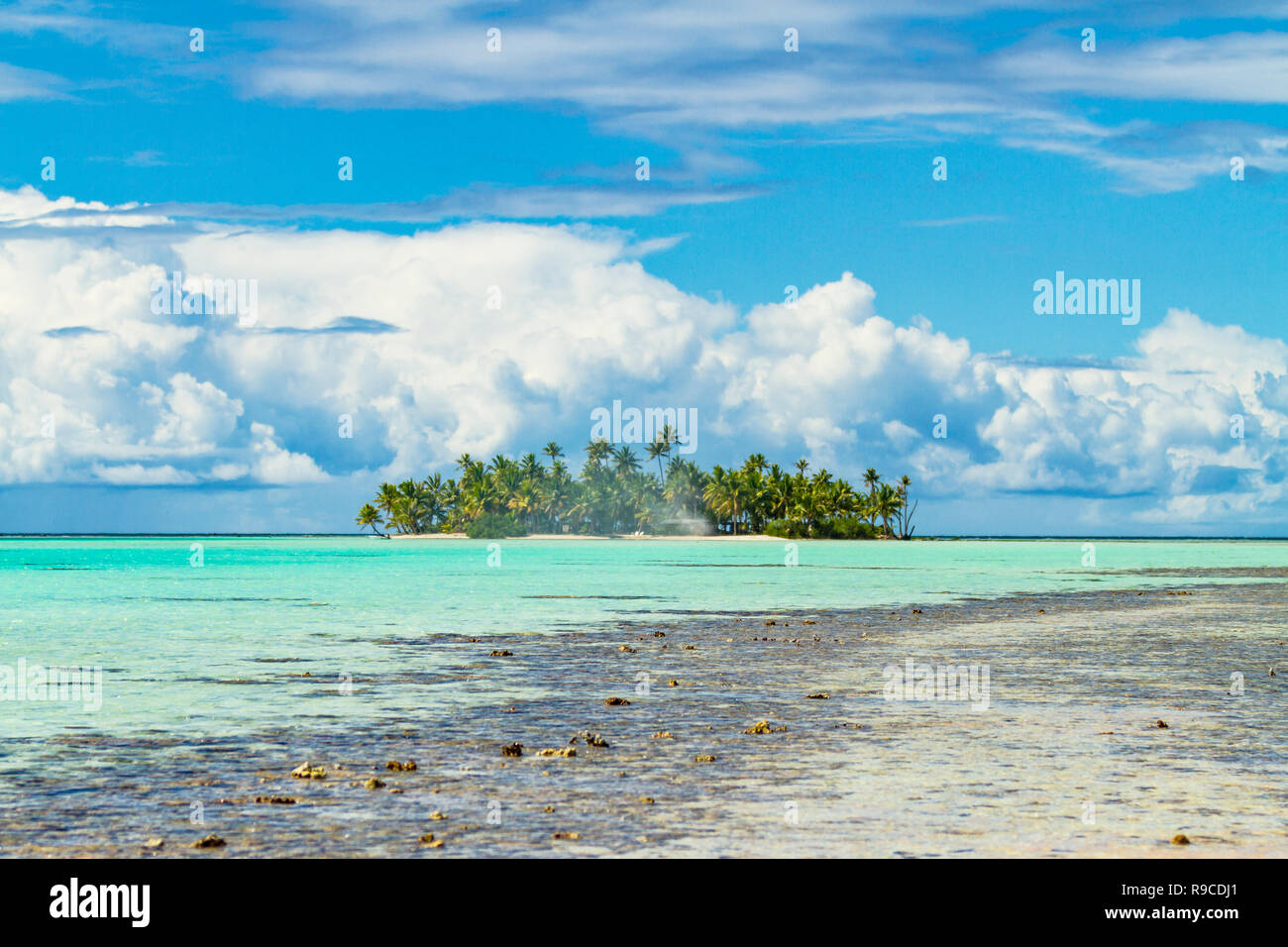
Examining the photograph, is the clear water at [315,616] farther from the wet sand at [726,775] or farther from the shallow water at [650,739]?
the wet sand at [726,775]

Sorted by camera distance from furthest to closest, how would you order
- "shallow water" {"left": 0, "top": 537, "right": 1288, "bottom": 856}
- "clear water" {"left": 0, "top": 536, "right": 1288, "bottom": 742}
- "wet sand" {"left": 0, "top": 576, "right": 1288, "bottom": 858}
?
1. "clear water" {"left": 0, "top": 536, "right": 1288, "bottom": 742}
2. "shallow water" {"left": 0, "top": 537, "right": 1288, "bottom": 856}
3. "wet sand" {"left": 0, "top": 576, "right": 1288, "bottom": 858}

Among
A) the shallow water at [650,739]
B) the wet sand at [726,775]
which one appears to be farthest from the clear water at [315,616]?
the wet sand at [726,775]

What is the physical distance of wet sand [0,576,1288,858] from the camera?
10.1m

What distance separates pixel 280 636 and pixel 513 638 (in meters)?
5.83

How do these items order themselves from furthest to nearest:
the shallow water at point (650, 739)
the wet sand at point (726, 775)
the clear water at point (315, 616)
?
the clear water at point (315, 616), the shallow water at point (650, 739), the wet sand at point (726, 775)

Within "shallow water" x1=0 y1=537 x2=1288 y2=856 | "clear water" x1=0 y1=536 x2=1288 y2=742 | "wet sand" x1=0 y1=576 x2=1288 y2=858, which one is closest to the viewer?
"wet sand" x1=0 y1=576 x2=1288 y2=858

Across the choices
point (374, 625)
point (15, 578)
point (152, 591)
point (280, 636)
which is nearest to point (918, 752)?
point (280, 636)

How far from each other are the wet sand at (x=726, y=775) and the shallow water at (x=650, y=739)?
5 cm

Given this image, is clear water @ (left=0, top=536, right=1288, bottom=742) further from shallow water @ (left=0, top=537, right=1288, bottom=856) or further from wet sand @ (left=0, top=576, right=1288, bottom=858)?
wet sand @ (left=0, top=576, right=1288, bottom=858)

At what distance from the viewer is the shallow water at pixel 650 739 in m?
10.4

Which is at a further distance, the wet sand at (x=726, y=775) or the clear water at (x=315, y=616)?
the clear water at (x=315, y=616)

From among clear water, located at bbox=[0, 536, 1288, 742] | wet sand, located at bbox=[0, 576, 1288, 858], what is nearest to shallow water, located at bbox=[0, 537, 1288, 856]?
wet sand, located at bbox=[0, 576, 1288, 858]

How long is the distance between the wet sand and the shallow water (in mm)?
51

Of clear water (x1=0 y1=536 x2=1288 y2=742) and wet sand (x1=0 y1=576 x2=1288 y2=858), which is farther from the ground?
wet sand (x1=0 y1=576 x2=1288 y2=858)
